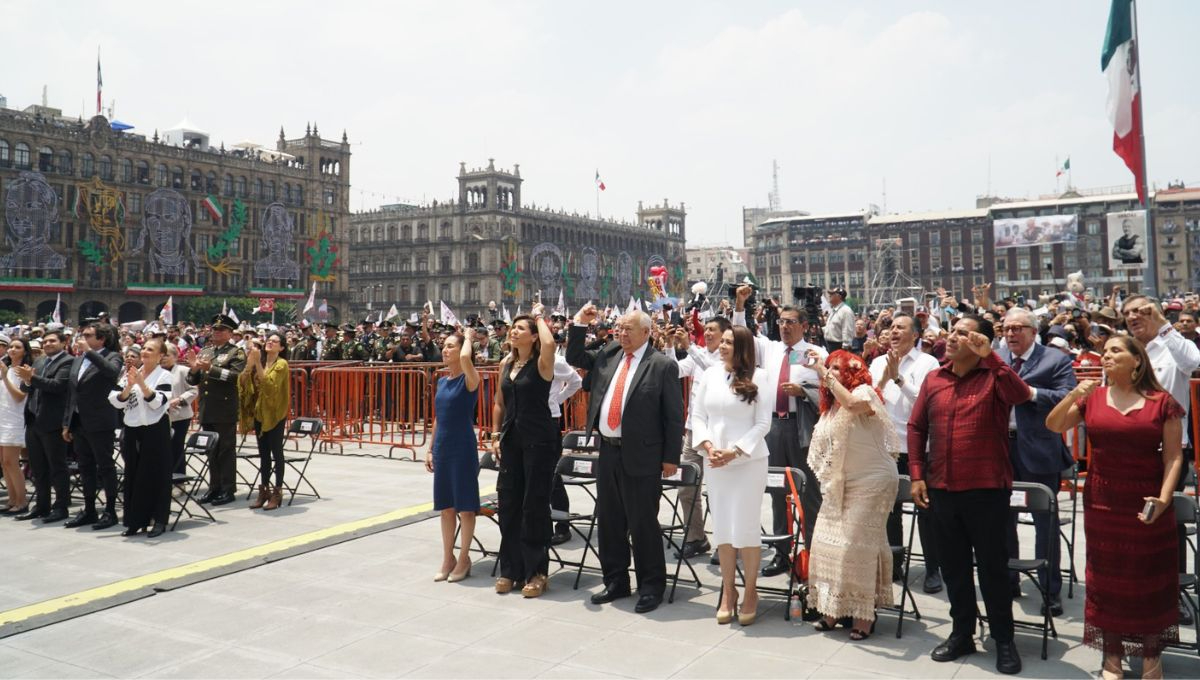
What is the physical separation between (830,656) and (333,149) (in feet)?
287

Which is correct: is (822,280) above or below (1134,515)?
above

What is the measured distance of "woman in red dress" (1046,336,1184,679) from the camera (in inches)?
180

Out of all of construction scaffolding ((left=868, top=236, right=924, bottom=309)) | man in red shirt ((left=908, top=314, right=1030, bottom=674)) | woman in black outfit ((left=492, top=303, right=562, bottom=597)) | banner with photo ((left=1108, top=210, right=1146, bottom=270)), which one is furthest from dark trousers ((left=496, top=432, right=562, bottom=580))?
construction scaffolding ((left=868, top=236, right=924, bottom=309))

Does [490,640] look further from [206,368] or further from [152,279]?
[152,279]

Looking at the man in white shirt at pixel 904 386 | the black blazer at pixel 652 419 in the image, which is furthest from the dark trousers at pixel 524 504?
the man in white shirt at pixel 904 386

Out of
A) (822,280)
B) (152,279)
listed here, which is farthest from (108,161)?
(822,280)

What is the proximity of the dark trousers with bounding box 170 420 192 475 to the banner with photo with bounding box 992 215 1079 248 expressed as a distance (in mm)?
96943

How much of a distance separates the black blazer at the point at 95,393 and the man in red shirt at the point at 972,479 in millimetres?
7859

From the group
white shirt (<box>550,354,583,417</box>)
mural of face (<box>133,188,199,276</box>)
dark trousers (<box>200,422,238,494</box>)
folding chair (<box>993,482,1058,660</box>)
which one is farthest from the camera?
mural of face (<box>133,188,199,276</box>)

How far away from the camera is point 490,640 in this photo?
548 cm

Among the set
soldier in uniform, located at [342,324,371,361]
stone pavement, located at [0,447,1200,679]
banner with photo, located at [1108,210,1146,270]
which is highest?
banner with photo, located at [1108,210,1146,270]

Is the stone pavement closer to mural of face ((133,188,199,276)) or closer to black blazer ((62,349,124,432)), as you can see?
black blazer ((62,349,124,432))

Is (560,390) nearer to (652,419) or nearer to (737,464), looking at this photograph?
(652,419)

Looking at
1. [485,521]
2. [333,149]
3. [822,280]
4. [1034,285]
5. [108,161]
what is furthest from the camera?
[822,280]
